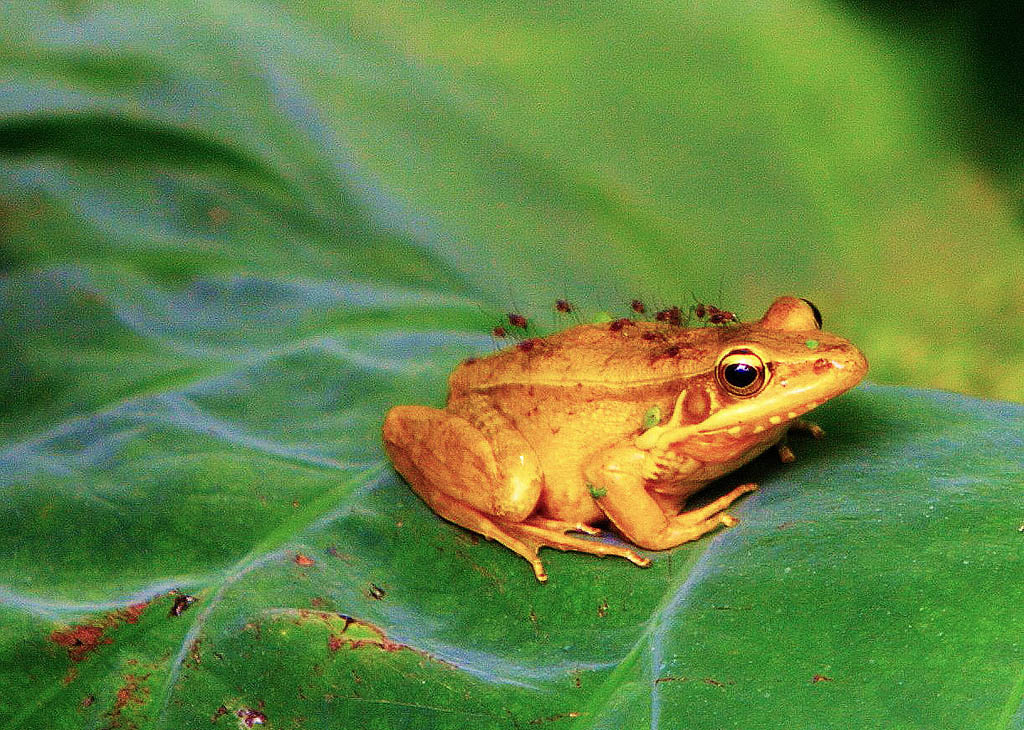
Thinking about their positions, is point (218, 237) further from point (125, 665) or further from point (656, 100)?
point (125, 665)

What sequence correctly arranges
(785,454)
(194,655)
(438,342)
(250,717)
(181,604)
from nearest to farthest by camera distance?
(250,717)
(194,655)
(181,604)
(785,454)
(438,342)

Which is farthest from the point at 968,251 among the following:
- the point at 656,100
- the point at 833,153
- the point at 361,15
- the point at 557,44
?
the point at 361,15

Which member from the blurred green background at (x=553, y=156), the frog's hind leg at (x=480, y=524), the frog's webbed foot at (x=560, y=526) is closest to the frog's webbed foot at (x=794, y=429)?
the frog's webbed foot at (x=560, y=526)

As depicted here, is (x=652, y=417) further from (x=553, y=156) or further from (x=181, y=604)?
(x=553, y=156)

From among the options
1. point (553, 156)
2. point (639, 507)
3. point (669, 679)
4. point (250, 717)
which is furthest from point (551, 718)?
point (553, 156)

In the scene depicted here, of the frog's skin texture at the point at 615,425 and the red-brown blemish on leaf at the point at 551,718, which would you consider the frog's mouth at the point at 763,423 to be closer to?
the frog's skin texture at the point at 615,425

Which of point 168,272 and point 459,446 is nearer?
point 459,446

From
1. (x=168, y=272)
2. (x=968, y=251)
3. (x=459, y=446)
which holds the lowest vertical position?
(x=168, y=272)
